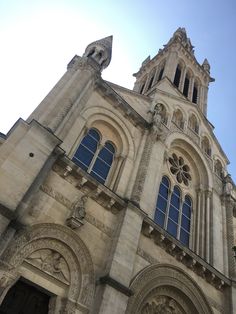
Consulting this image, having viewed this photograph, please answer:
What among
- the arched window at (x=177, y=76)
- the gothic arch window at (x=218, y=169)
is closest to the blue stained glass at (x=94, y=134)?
the gothic arch window at (x=218, y=169)

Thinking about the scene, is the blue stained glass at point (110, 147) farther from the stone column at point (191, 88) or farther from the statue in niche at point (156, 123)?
the stone column at point (191, 88)

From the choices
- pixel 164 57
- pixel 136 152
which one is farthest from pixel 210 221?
pixel 164 57

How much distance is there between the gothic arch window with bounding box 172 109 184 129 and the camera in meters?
20.9

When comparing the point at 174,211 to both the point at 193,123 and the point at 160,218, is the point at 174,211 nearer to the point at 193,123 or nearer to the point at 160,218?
the point at 160,218

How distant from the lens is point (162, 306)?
1255 centimetres

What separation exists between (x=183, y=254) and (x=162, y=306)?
234 centimetres

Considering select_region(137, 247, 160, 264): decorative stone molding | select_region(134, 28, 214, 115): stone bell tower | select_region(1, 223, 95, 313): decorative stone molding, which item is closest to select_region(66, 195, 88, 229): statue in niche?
select_region(1, 223, 95, 313): decorative stone molding

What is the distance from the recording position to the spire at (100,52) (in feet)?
53.9

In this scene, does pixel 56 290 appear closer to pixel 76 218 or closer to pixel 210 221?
pixel 76 218

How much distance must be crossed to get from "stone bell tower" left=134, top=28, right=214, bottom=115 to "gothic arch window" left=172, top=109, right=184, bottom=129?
5780 millimetres

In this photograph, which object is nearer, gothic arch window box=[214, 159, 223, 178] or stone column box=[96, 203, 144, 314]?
stone column box=[96, 203, 144, 314]

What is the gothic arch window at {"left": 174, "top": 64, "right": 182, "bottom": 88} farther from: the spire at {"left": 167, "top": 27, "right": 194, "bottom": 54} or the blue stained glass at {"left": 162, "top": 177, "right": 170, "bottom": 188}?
the blue stained glass at {"left": 162, "top": 177, "right": 170, "bottom": 188}

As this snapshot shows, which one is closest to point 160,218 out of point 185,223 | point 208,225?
point 185,223

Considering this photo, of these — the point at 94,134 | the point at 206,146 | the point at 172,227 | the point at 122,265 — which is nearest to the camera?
the point at 122,265
